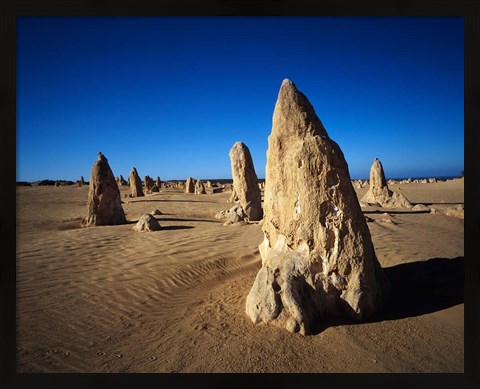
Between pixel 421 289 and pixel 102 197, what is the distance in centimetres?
953

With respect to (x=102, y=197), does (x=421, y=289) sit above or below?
below

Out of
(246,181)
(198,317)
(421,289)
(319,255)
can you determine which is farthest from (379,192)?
(198,317)

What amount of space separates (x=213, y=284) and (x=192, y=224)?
214 inches

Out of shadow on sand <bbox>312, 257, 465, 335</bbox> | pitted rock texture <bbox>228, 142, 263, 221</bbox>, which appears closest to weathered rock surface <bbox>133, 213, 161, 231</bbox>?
pitted rock texture <bbox>228, 142, 263, 221</bbox>

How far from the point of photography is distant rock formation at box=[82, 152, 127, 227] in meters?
10.1

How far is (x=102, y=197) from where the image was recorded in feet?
33.2

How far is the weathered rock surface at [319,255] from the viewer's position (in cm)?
331

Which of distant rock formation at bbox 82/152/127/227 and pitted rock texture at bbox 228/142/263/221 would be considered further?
pitted rock texture at bbox 228/142/263/221

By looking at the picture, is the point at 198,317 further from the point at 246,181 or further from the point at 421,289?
the point at 246,181

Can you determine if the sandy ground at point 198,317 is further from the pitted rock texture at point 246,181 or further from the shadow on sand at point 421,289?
the pitted rock texture at point 246,181

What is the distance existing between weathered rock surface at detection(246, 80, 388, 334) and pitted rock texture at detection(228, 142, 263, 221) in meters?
7.43

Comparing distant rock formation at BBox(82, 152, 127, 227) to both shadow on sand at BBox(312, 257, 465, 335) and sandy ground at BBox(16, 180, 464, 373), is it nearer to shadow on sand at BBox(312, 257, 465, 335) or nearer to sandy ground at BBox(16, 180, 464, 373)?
sandy ground at BBox(16, 180, 464, 373)
